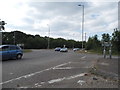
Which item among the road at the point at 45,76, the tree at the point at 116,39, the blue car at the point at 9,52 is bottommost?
the road at the point at 45,76

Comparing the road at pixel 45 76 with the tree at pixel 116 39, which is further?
the tree at pixel 116 39

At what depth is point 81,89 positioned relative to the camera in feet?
21.6

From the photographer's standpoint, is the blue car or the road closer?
the road

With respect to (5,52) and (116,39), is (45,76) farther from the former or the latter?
(116,39)

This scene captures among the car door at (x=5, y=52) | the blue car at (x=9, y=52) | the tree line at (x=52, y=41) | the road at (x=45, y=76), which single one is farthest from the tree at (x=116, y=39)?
the road at (x=45, y=76)

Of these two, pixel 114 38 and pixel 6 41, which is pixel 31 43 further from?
pixel 114 38

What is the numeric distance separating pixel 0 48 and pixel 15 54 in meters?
2.09

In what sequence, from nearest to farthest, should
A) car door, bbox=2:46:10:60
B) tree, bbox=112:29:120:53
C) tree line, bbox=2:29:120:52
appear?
car door, bbox=2:46:10:60 < tree, bbox=112:29:120:53 < tree line, bbox=2:29:120:52

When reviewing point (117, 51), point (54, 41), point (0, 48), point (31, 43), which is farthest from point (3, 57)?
point (54, 41)

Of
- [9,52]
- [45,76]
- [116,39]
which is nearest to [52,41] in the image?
[116,39]

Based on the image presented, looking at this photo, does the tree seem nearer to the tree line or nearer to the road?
the tree line

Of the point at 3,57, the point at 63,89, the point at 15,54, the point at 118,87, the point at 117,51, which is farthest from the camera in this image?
the point at 117,51

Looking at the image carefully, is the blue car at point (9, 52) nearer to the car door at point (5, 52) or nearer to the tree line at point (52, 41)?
the car door at point (5, 52)

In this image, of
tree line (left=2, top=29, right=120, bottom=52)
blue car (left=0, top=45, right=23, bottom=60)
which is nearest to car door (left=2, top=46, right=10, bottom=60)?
blue car (left=0, top=45, right=23, bottom=60)
